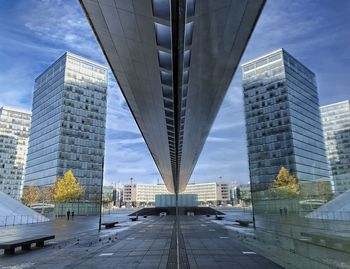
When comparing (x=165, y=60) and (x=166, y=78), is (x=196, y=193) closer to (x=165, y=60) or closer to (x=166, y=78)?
(x=166, y=78)

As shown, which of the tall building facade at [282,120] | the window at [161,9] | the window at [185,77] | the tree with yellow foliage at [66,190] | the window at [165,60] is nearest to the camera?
the window at [161,9]

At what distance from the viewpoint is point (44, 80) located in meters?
89.9

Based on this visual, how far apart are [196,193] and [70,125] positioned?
110m

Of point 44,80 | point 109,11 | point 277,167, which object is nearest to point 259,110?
point 277,167

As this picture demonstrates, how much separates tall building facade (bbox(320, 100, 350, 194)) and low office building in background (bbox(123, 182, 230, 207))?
72.5 metres

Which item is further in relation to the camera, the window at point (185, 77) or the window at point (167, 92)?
the window at point (167, 92)

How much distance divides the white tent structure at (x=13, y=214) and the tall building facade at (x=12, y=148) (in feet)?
341

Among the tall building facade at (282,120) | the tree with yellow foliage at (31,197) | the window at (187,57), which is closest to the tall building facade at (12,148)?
the tree with yellow foliage at (31,197)

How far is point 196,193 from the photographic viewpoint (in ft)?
575

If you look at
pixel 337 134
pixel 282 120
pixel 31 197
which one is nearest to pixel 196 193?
pixel 337 134

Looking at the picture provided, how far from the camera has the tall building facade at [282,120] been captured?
78.8m

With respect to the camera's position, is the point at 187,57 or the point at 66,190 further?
the point at 66,190

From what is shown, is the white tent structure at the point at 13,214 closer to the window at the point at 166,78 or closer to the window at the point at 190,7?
the window at the point at 166,78

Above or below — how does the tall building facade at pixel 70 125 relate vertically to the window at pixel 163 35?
above
